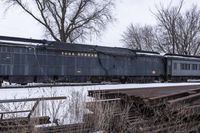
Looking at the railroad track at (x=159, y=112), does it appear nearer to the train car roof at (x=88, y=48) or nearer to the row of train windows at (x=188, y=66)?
the train car roof at (x=88, y=48)

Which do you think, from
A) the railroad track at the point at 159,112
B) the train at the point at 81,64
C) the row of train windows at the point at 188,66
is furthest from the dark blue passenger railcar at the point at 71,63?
the railroad track at the point at 159,112

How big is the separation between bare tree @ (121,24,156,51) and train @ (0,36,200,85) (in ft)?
105

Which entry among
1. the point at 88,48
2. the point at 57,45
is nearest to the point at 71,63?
the point at 57,45

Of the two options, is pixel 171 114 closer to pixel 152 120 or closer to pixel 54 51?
pixel 152 120

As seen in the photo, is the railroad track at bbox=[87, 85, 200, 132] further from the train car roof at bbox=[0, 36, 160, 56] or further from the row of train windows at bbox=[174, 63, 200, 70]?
the row of train windows at bbox=[174, 63, 200, 70]

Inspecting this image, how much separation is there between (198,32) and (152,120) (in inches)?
2247

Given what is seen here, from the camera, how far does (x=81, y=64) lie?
26.6m

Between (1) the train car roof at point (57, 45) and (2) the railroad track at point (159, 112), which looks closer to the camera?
(2) the railroad track at point (159, 112)

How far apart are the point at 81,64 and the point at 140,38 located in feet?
160

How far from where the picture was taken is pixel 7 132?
20.3 ft

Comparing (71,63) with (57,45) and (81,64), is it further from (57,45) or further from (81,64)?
(57,45)

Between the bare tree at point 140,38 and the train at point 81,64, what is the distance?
3214 centimetres

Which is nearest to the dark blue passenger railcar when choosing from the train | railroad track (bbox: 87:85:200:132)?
the train

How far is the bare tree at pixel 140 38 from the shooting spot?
227 feet
